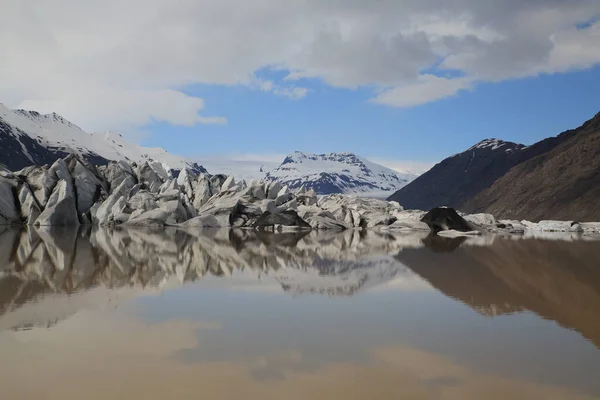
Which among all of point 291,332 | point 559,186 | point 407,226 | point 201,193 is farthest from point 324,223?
point 559,186

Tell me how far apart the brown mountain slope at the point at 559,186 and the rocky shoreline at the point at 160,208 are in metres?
42.7

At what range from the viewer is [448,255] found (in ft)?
114

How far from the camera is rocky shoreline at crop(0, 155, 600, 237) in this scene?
2419 inches

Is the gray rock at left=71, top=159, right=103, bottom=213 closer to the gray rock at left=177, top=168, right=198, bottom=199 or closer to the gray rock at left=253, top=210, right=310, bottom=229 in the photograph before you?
the gray rock at left=177, top=168, right=198, bottom=199

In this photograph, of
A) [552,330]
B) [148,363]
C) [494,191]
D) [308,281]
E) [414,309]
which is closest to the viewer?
[148,363]

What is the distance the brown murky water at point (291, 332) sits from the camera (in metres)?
8.97

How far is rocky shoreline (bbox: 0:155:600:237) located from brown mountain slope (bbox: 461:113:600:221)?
140 ft

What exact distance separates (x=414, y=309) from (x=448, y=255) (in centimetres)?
1977

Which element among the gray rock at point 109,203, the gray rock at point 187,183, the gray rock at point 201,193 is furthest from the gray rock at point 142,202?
the gray rock at point 187,183

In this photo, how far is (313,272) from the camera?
2450 cm

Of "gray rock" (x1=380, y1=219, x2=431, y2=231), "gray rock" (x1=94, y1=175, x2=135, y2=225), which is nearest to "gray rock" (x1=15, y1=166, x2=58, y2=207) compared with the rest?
"gray rock" (x1=94, y1=175, x2=135, y2=225)

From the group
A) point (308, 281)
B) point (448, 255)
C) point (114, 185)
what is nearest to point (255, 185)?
point (114, 185)

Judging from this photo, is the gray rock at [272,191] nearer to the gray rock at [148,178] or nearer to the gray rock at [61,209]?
the gray rock at [148,178]

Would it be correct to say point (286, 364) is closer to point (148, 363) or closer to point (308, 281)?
point (148, 363)
